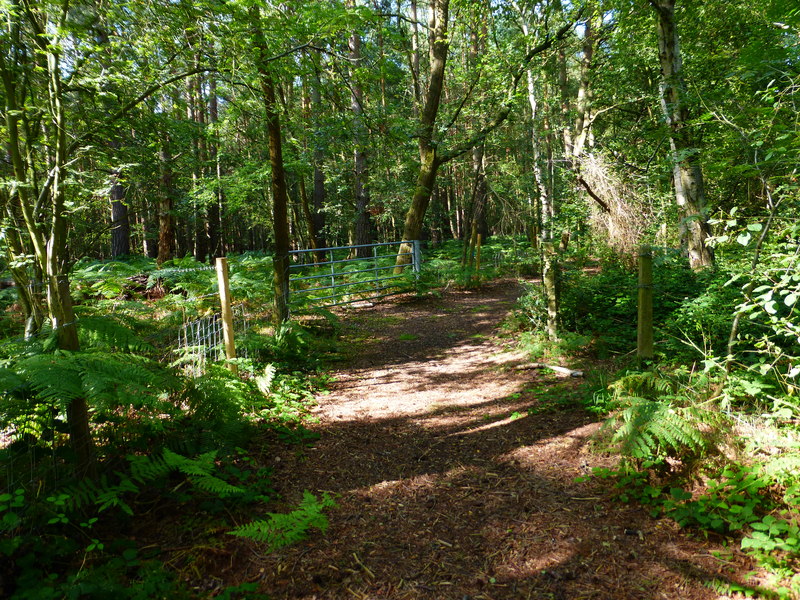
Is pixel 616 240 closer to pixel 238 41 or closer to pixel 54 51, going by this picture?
pixel 238 41

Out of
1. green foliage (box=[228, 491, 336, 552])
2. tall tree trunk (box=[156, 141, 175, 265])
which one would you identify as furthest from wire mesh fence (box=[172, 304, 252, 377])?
tall tree trunk (box=[156, 141, 175, 265])

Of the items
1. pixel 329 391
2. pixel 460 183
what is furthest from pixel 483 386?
pixel 460 183

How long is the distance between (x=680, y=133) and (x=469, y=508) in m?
6.63

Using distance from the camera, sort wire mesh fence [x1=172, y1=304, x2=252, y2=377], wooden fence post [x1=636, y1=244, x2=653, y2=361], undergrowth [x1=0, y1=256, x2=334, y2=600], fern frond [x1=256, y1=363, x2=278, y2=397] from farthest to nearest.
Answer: fern frond [x1=256, y1=363, x2=278, y2=397]
wire mesh fence [x1=172, y1=304, x2=252, y2=377]
wooden fence post [x1=636, y1=244, x2=653, y2=361]
undergrowth [x1=0, y1=256, x2=334, y2=600]

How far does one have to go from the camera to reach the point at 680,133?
22.0 feet

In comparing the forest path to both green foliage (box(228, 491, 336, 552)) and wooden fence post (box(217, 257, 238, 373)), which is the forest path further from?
wooden fence post (box(217, 257, 238, 373))

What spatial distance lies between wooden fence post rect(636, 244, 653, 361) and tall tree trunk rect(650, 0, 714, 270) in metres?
2.95

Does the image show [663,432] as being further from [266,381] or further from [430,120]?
[430,120]

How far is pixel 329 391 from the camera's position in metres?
5.27

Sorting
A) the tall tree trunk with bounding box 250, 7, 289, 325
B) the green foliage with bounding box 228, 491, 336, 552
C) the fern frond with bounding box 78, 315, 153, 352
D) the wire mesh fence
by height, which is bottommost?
the green foliage with bounding box 228, 491, 336, 552

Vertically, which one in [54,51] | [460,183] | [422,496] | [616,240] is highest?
[460,183]

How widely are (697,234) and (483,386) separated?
4584 millimetres

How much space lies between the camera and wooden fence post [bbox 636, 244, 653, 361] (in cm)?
420

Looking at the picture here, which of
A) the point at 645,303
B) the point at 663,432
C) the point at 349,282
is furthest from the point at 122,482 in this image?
the point at 349,282
